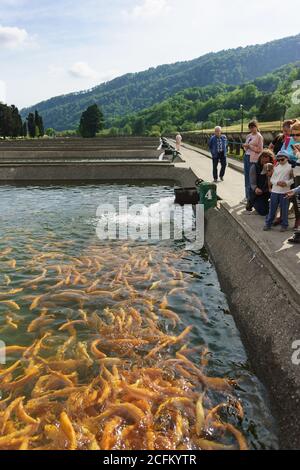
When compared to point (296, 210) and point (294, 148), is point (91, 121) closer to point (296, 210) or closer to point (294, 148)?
point (296, 210)

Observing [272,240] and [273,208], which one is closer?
[272,240]

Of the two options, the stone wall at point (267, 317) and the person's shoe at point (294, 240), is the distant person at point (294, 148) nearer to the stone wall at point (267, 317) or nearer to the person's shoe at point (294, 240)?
the person's shoe at point (294, 240)

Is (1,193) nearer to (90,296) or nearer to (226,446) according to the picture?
(90,296)

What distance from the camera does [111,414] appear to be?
5.23 meters

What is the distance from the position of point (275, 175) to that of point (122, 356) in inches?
212

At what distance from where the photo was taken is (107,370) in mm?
6191

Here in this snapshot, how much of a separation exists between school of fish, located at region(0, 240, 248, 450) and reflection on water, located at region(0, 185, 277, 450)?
17mm

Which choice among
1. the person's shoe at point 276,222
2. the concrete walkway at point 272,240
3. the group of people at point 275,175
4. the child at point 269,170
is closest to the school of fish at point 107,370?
the concrete walkway at point 272,240

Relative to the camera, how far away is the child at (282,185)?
8836mm

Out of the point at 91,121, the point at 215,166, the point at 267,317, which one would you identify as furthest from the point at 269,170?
the point at 91,121

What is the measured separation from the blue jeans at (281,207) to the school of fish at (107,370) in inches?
101

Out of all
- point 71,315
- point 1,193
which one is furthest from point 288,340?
point 1,193

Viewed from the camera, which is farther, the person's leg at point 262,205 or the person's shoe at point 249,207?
the person's shoe at point 249,207

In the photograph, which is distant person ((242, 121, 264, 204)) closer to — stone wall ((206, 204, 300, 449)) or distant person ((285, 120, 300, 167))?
distant person ((285, 120, 300, 167))
